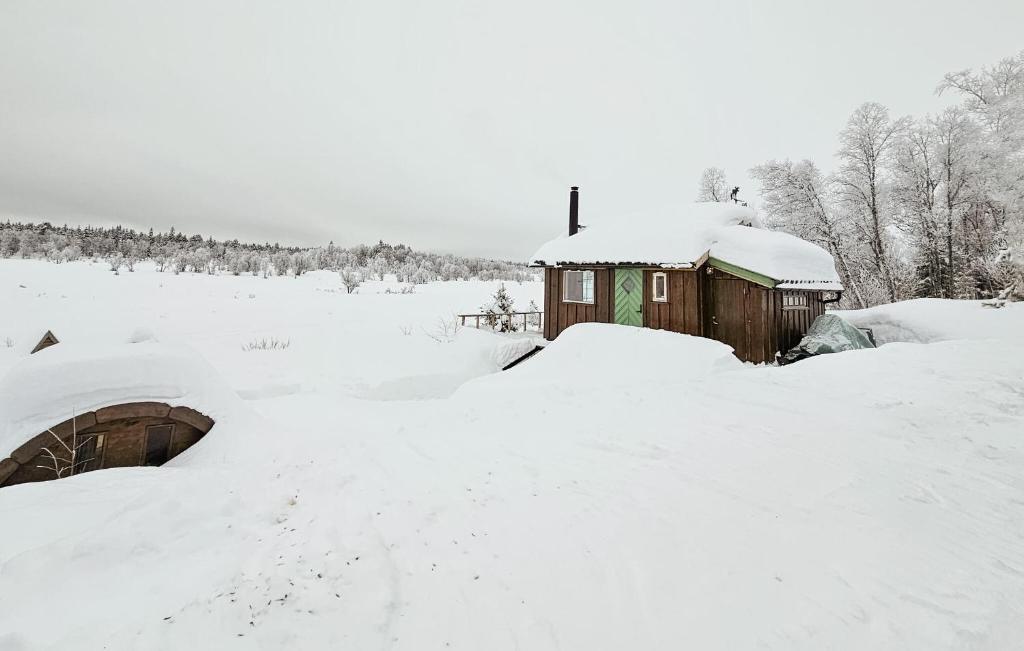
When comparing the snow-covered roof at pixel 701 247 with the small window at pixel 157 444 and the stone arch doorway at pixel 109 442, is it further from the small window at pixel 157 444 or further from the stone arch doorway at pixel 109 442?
the small window at pixel 157 444

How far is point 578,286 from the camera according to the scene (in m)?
14.5

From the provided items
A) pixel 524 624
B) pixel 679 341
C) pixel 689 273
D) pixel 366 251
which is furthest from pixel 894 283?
pixel 366 251

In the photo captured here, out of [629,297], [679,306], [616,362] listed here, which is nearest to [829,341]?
[679,306]

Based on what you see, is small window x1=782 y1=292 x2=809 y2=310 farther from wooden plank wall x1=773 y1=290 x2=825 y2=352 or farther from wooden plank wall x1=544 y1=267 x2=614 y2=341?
wooden plank wall x1=544 y1=267 x2=614 y2=341

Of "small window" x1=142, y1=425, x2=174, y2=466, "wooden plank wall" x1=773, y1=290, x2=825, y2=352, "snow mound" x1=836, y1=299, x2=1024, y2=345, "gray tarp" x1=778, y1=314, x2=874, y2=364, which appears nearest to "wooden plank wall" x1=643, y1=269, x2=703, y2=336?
"wooden plank wall" x1=773, y1=290, x2=825, y2=352

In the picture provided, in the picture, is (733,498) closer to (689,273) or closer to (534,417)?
(534,417)

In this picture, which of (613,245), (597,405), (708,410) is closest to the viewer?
(708,410)

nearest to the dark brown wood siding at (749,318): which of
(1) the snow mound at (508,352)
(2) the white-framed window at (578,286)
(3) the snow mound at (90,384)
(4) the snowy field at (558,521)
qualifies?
(4) the snowy field at (558,521)

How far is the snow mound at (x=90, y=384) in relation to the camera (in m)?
4.15

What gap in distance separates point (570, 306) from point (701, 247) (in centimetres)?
502

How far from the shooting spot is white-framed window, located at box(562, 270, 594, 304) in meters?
14.2

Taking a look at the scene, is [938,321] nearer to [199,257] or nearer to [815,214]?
[815,214]

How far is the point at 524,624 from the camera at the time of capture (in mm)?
2205

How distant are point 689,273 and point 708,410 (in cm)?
684
